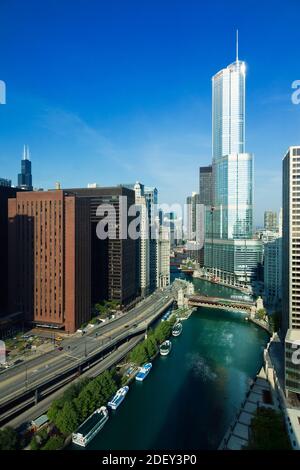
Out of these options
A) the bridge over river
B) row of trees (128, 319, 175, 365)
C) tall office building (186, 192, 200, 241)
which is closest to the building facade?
the bridge over river

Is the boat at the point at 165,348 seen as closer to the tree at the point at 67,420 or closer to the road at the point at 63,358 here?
the road at the point at 63,358

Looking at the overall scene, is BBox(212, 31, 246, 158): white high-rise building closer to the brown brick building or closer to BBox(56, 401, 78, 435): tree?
the brown brick building

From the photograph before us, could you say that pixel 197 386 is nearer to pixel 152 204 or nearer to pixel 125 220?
pixel 125 220

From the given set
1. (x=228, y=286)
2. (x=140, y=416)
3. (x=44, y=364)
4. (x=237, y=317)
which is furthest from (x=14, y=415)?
(x=228, y=286)

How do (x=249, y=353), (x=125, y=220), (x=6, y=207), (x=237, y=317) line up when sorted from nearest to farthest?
(x=249, y=353), (x=6, y=207), (x=125, y=220), (x=237, y=317)

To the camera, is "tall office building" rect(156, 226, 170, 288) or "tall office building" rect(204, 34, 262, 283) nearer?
"tall office building" rect(156, 226, 170, 288)

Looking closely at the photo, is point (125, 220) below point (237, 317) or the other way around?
the other way around

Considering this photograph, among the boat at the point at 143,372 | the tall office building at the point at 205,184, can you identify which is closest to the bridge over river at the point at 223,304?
the boat at the point at 143,372
